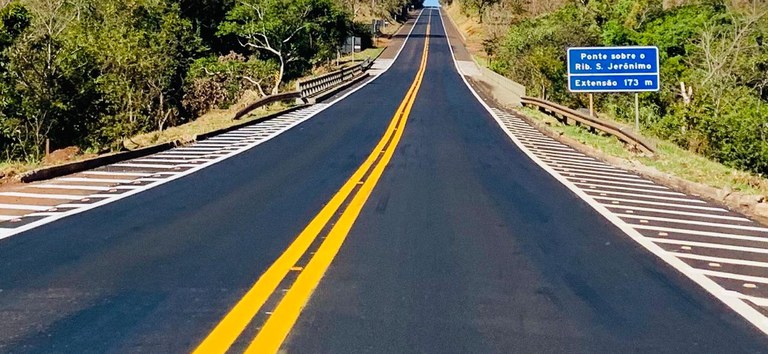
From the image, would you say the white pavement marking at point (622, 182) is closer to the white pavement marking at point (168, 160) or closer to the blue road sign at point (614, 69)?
the white pavement marking at point (168, 160)

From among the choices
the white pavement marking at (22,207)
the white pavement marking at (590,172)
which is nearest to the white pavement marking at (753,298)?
the white pavement marking at (590,172)

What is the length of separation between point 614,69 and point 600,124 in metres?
2.21

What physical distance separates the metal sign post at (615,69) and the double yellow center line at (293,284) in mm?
12467

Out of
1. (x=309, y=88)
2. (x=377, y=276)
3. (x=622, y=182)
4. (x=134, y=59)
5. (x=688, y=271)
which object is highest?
(x=134, y=59)

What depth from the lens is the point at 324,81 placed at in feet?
128

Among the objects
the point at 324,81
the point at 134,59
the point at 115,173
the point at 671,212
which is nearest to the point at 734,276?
the point at 671,212

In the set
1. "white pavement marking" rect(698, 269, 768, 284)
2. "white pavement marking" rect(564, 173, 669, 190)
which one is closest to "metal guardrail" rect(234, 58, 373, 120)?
"white pavement marking" rect(564, 173, 669, 190)

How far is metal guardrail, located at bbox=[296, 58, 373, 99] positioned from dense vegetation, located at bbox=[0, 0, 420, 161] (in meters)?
3.76

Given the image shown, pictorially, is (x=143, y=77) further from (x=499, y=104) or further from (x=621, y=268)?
(x=621, y=268)

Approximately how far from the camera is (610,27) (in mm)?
47500

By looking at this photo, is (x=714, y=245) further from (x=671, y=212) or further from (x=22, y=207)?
(x=22, y=207)

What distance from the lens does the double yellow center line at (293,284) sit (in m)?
4.88

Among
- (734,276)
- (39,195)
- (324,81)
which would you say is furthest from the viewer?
(324,81)

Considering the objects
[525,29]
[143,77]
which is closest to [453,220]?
[143,77]
